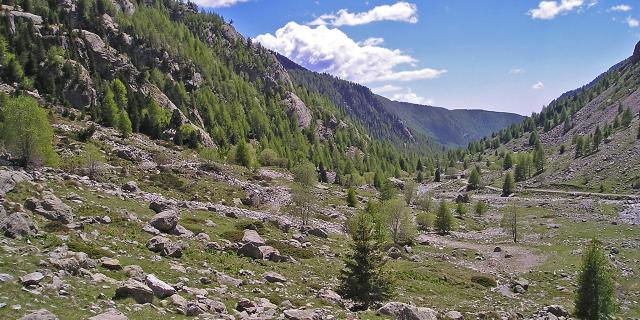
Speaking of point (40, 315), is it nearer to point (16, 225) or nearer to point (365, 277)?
point (16, 225)

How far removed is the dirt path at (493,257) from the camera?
221 ft

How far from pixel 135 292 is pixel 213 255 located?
592 inches

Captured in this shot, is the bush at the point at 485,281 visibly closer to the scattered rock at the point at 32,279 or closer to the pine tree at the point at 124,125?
the scattered rock at the point at 32,279

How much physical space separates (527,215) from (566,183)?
2327 inches

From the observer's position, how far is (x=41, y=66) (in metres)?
123

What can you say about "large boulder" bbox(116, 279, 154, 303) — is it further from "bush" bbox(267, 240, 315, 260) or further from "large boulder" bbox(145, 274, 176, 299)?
"bush" bbox(267, 240, 315, 260)

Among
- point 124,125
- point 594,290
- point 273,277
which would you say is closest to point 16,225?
point 273,277

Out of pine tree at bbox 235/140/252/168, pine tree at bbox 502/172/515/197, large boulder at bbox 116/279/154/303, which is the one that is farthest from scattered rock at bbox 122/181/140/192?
pine tree at bbox 502/172/515/197

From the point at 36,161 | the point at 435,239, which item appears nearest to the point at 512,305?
the point at 435,239

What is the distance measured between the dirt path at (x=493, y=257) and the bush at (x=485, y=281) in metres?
6.18

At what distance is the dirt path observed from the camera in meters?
67.5

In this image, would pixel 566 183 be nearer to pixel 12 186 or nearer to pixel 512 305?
pixel 512 305

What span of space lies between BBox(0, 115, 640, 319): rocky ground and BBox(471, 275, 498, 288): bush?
0.82 feet

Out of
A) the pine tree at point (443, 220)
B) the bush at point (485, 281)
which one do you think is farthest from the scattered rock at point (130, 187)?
the pine tree at point (443, 220)
